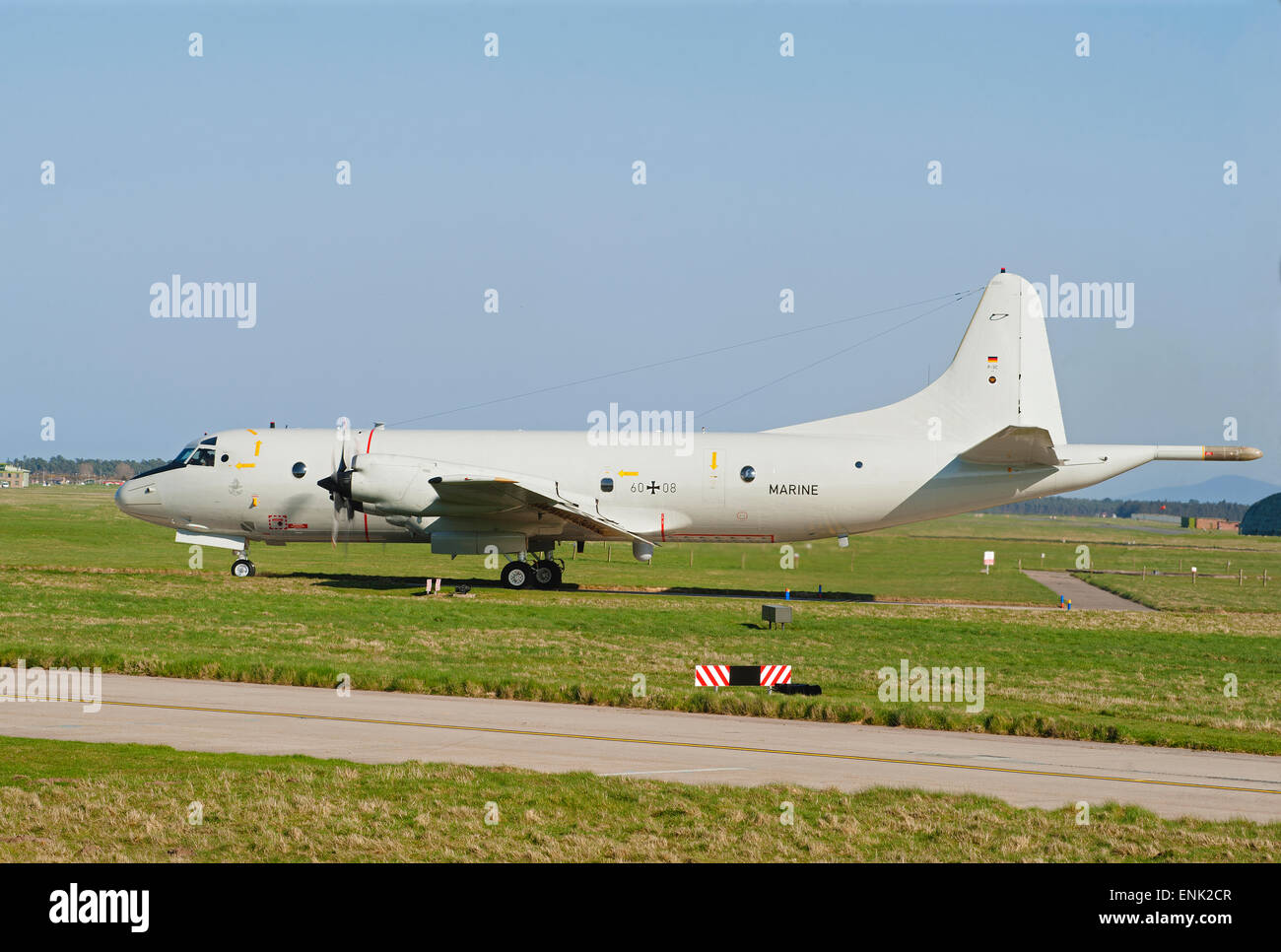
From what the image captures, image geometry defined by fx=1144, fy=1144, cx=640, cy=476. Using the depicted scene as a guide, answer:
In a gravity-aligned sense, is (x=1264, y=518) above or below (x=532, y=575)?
above

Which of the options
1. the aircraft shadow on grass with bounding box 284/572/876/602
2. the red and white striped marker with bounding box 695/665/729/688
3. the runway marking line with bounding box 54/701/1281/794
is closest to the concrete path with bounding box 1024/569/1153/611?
the aircraft shadow on grass with bounding box 284/572/876/602

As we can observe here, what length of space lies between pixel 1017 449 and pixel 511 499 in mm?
16344

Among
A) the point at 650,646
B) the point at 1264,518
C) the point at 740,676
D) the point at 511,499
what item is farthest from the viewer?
the point at 1264,518

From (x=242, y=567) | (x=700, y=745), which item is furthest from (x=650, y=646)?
(x=242, y=567)

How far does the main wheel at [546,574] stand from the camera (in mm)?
39594

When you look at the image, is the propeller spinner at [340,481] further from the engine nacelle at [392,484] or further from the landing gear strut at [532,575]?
the landing gear strut at [532,575]

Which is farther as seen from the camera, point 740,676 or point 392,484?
point 392,484

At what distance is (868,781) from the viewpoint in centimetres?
1541

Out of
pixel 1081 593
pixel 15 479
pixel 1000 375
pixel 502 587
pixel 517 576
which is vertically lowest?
pixel 1081 593

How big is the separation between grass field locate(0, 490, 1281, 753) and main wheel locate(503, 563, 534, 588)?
1919 millimetres

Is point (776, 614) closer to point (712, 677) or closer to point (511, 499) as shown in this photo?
point (712, 677)

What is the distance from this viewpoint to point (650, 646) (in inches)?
1092
